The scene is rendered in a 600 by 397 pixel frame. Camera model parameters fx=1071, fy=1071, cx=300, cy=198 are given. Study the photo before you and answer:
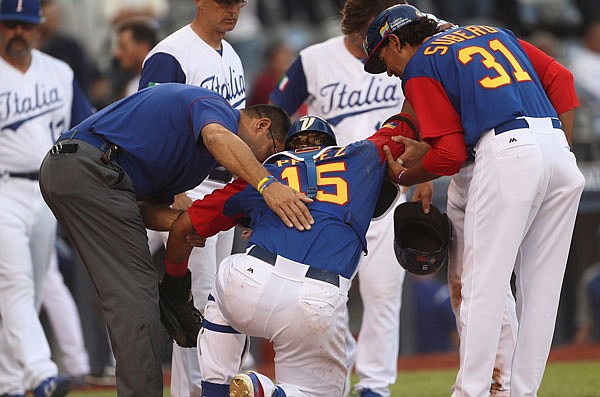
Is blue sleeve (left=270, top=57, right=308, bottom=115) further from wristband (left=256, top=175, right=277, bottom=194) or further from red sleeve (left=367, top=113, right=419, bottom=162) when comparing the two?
wristband (left=256, top=175, right=277, bottom=194)

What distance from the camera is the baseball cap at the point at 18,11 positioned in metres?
7.22

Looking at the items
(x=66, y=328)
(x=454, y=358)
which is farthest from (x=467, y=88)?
(x=454, y=358)

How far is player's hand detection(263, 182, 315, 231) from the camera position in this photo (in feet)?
15.1

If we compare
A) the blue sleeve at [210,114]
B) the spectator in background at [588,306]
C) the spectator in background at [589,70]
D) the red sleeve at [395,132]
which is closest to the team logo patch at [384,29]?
the red sleeve at [395,132]

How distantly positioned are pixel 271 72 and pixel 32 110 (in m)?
4.78

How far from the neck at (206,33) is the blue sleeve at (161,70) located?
0.29 meters

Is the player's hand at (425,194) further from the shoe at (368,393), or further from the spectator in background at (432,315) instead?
the spectator in background at (432,315)

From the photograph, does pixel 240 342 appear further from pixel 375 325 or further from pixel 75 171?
pixel 375 325

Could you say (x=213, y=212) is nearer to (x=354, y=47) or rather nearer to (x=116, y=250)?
(x=116, y=250)

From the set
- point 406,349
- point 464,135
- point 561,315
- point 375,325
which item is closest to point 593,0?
point 561,315

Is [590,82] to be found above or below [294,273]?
below

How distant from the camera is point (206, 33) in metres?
6.09

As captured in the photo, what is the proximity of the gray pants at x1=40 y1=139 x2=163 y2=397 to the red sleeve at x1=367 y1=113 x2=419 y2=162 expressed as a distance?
45.9 inches

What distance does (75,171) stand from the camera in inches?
192
